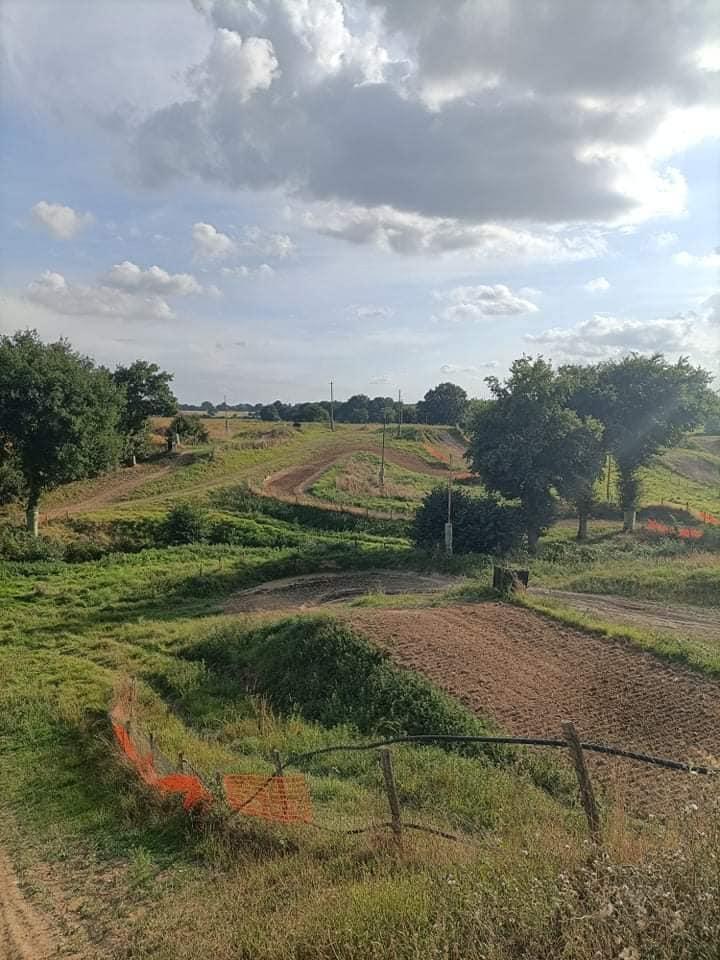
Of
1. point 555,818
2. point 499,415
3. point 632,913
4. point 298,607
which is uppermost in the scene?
point 499,415

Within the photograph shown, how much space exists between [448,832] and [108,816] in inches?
180

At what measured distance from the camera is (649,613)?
1808 cm

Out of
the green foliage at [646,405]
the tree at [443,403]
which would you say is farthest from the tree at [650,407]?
the tree at [443,403]

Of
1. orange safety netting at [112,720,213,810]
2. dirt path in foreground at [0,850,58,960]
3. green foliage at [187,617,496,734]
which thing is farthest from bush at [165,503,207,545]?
dirt path in foreground at [0,850,58,960]

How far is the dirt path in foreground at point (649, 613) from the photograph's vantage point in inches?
630

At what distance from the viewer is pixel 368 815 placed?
8062 millimetres

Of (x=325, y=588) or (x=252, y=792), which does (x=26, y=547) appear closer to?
(x=325, y=588)

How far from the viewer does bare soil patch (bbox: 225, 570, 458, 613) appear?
2252cm

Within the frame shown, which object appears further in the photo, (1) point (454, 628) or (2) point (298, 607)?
(2) point (298, 607)

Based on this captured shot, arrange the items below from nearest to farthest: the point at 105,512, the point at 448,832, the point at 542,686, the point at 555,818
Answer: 1. the point at 448,832
2. the point at 555,818
3. the point at 542,686
4. the point at 105,512

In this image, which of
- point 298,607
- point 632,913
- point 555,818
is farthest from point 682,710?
point 298,607

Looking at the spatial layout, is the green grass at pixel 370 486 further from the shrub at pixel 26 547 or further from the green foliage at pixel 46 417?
the shrub at pixel 26 547

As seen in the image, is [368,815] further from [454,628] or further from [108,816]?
[454,628]

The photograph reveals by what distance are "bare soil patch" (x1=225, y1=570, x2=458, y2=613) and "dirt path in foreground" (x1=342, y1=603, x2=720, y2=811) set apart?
644cm
